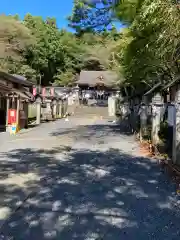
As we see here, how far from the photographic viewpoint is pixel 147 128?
13.2m

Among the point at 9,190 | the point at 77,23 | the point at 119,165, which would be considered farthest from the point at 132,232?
the point at 77,23

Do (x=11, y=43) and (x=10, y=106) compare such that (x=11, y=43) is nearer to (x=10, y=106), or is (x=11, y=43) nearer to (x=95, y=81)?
(x=95, y=81)

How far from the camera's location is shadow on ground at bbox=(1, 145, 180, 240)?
3977 millimetres

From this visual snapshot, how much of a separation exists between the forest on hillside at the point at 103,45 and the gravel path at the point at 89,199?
3.00 m

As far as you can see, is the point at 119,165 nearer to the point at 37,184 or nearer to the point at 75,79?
the point at 37,184

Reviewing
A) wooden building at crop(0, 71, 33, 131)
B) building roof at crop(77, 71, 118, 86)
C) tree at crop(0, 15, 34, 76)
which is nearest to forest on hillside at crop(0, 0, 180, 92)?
tree at crop(0, 15, 34, 76)

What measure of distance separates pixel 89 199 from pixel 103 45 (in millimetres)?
11173

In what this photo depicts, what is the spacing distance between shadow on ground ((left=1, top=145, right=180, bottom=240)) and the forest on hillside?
299 centimetres

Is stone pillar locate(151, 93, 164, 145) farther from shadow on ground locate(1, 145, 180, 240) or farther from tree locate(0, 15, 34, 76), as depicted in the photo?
tree locate(0, 15, 34, 76)

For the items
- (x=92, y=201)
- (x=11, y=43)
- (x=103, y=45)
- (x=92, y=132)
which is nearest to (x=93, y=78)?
(x=11, y=43)

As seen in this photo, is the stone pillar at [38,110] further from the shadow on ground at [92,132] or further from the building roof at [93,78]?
the building roof at [93,78]

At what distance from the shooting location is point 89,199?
5262mm

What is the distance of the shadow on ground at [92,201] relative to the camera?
3977 mm

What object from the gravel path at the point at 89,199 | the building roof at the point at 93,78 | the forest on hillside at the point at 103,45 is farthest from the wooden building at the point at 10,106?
the building roof at the point at 93,78
